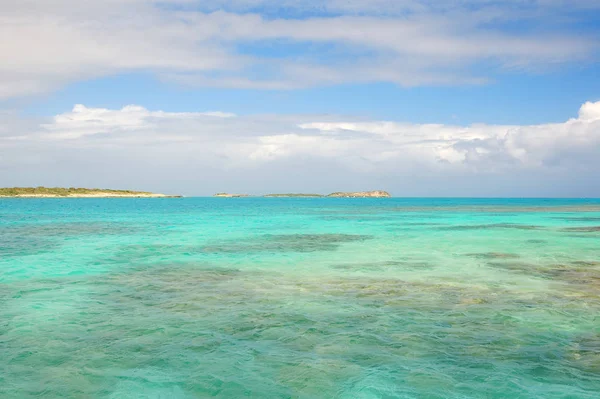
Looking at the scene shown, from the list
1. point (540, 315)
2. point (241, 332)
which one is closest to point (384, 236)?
point (540, 315)

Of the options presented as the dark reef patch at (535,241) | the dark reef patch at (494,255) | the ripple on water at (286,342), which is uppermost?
the dark reef patch at (535,241)

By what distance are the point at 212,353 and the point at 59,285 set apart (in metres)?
9.14

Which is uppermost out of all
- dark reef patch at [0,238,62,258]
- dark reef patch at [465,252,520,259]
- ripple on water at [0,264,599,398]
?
dark reef patch at [465,252,520,259]

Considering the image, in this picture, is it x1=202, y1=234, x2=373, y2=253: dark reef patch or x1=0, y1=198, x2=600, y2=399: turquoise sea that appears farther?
x1=202, y1=234, x2=373, y2=253: dark reef patch

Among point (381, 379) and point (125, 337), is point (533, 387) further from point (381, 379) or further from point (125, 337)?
point (125, 337)

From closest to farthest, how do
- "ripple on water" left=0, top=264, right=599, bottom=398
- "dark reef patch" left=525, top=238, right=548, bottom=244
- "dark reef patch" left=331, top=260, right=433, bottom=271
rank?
"ripple on water" left=0, top=264, right=599, bottom=398 → "dark reef patch" left=331, top=260, right=433, bottom=271 → "dark reef patch" left=525, top=238, right=548, bottom=244

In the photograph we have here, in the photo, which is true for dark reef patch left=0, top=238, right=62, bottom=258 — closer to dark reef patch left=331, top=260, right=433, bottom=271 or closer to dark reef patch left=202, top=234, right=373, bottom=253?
dark reef patch left=202, top=234, right=373, bottom=253

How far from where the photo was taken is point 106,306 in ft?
41.1

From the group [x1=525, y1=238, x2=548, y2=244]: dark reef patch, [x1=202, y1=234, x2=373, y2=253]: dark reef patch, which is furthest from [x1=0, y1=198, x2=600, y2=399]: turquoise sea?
[x1=525, y1=238, x2=548, y2=244]: dark reef patch

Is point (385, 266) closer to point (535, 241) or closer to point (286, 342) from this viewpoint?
point (286, 342)

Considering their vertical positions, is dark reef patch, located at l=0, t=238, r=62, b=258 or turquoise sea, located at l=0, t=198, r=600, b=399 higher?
turquoise sea, located at l=0, t=198, r=600, b=399

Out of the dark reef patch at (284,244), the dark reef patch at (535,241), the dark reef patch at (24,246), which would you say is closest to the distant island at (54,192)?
the dark reef patch at (24,246)

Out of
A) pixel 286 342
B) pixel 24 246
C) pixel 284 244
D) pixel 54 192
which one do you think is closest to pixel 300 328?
pixel 286 342

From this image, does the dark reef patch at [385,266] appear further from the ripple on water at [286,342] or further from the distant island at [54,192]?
the distant island at [54,192]
